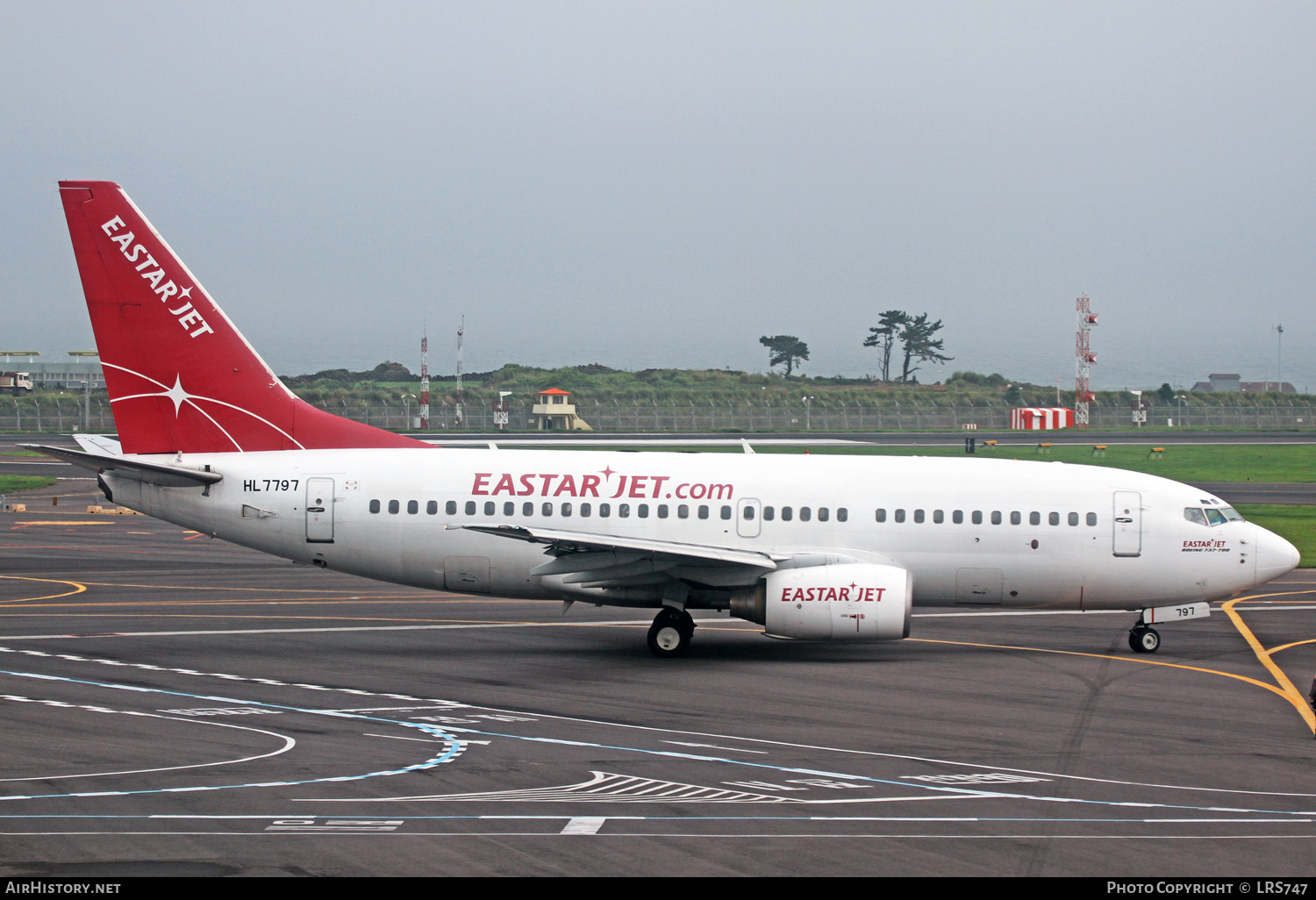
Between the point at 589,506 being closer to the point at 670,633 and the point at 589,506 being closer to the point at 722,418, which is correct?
the point at 670,633

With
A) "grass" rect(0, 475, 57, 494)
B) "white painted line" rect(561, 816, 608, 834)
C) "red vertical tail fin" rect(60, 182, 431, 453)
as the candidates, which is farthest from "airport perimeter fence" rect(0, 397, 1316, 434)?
"white painted line" rect(561, 816, 608, 834)

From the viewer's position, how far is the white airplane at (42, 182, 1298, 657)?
26547 millimetres

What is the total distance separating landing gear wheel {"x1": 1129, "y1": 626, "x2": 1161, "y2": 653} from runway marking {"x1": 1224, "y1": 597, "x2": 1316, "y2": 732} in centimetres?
208

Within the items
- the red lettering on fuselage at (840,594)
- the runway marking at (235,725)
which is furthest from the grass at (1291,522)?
the runway marking at (235,725)

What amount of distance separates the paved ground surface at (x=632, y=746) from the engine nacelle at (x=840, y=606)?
2.74ft

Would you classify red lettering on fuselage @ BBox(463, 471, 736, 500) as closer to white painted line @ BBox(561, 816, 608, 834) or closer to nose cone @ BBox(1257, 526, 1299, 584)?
nose cone @ BBox(1257, 526, 1299, 584)

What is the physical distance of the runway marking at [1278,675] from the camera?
68.8 ft

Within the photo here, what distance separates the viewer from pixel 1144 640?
26.8 m

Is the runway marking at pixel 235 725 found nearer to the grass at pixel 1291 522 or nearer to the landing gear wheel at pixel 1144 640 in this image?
the landing gear wheel at pixel 1144 640

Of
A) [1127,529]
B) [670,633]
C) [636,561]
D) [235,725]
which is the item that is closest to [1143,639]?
[1127,529]

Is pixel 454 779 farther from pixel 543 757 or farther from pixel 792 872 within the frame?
pixel 792 872

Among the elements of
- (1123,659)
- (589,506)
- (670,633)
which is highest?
(589,506)

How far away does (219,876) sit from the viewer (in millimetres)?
12273

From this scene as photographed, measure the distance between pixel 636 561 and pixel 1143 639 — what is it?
11.6 metres
